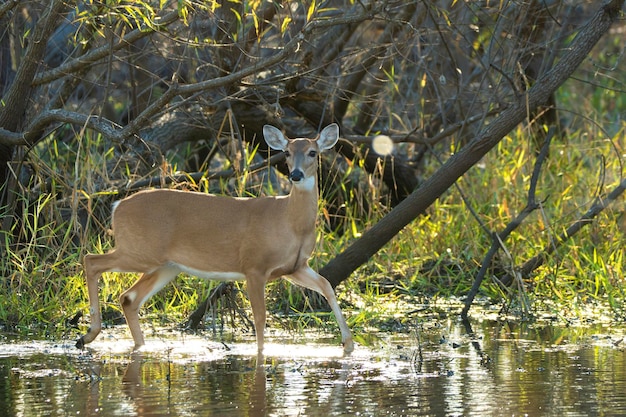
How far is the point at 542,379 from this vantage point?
6668 millimetres

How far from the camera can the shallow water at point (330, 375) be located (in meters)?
5.88

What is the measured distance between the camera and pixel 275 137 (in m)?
8.93

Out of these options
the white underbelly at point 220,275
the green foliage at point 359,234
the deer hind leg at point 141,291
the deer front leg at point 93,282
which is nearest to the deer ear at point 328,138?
the green foliage at point 359,234

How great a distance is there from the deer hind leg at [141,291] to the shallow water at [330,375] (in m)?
0.17

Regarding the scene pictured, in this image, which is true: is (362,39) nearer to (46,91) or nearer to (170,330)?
(46,91)

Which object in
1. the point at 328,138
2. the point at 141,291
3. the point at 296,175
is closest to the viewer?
the point at 296,175

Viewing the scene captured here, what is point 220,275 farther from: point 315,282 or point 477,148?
point 477,148

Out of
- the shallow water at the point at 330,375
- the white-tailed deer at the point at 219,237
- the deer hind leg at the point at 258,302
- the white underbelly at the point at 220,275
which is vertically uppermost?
the white-tailed deer at the point at 219,237

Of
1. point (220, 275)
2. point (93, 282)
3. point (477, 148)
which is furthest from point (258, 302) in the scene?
point (477, 148)

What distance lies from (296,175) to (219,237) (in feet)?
2.46

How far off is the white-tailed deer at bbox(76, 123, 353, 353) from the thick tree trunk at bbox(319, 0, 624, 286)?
0.95 metres

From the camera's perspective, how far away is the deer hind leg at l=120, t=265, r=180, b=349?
847 centimetres

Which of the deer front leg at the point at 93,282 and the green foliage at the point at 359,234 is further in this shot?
the green foliage at the point at 359,234

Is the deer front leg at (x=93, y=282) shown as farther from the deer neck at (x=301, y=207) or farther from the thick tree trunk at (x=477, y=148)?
the thick tree trunk at (x=477, y=148)
